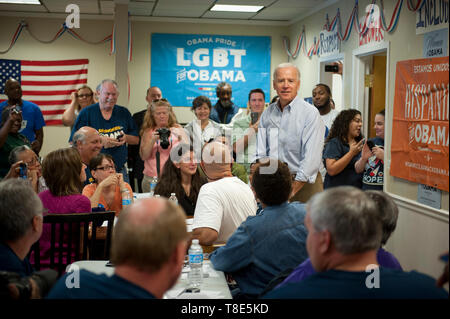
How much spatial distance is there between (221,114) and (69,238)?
11.1ft

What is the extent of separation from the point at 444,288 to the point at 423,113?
0.62 meters

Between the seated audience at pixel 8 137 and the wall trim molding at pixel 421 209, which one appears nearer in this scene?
the wall trim molding at pixel 421 209

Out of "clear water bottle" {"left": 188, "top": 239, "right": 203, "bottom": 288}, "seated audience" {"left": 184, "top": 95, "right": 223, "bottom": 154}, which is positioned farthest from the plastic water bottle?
"seated audience" {"left": 184, "top": 95, "right": 223, "bottom": 154}

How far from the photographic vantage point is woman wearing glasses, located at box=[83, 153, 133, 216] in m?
3.10

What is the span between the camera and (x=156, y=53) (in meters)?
7.55

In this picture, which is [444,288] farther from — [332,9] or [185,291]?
[332,9]

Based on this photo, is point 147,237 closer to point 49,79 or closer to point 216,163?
point 216,163

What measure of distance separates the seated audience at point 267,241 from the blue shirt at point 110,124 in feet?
8.07

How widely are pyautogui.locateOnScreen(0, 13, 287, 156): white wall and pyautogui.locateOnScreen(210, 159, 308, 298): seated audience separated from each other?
557 centimetres

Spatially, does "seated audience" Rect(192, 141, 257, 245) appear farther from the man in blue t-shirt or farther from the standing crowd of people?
the man in blue t-shirt

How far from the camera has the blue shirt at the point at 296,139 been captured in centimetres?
293

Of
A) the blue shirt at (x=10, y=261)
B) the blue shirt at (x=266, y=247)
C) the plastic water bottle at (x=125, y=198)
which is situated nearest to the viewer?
the blue shirt at (x=10, y=261)

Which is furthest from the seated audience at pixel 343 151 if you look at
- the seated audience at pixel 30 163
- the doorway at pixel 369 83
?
the seated audience at pixel 30 163

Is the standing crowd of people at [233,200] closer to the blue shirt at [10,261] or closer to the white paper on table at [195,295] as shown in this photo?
the blue shirt at [10,261]
